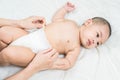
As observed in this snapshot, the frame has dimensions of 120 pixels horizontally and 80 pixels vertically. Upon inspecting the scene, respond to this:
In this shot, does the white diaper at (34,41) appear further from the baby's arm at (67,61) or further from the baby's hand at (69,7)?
the baby's hand at (69,7)

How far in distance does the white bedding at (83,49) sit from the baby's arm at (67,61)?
0.03 m

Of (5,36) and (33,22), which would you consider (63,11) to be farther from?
(5,36)

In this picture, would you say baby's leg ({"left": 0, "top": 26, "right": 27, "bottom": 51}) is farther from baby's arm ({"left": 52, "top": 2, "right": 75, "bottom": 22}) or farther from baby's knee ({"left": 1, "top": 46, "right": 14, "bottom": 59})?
baby's arm ({"left": 52, "top": 2, "right": 75, "bottom": 22})

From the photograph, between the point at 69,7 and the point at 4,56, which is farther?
the point at 69,7

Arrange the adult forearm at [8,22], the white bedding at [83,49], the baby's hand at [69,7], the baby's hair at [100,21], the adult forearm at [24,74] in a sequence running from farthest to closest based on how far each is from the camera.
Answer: the baby's hand at [69,7]
the baby's hair at [100,21]
the adult forearm at [8,22]
the white bedding at [83,49]
the adult forearm at [24,74]

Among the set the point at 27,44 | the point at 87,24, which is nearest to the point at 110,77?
the point at 87,24

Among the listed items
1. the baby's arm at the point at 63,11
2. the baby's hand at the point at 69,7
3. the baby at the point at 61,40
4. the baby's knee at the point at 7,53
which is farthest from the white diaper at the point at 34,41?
the baby's hand at the point at 69,7

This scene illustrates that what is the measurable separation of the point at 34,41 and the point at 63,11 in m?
0.42

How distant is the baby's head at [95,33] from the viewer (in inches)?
64.2

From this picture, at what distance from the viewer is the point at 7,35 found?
4.90ft

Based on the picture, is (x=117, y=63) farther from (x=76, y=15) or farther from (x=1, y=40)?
(x=1, y=40)

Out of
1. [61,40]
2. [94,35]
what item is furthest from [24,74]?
[94,35]

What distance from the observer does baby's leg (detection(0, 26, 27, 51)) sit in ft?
4.88

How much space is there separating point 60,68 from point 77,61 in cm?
13
